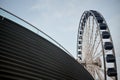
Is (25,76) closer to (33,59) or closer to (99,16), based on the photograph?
(33,59)

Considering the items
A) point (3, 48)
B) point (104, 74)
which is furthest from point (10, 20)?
point (104, 74)

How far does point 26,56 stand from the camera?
6098mm

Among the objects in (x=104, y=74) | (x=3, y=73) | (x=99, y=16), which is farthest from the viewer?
(x=99, y=16)

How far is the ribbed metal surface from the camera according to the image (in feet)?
17.3

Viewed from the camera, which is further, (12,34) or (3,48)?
(12,34)

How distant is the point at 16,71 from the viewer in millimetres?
5410

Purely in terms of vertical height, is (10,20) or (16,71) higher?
(10,20)

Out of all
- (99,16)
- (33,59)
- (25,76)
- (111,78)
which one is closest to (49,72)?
(33,59)

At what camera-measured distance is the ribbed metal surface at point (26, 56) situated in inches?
208

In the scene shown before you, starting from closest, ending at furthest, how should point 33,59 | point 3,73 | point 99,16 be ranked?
point 3,73
point 33,59
point 99,16

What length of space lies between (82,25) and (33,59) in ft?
51.5

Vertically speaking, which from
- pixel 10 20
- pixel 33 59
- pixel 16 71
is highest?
pixel 10 20

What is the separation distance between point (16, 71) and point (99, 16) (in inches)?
522

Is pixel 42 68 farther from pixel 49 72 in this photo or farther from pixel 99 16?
pixel 99 16
